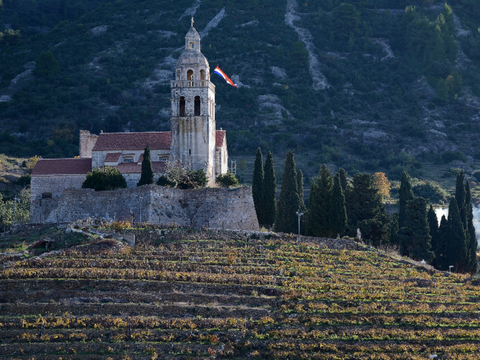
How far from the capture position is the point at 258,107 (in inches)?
4013

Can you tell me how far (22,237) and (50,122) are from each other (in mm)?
53705

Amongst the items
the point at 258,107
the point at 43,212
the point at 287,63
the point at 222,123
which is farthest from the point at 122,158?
the point at 287,63

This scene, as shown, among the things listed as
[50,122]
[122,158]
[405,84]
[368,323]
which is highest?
[405,84]

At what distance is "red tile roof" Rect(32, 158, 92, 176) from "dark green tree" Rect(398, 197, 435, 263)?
24277mm

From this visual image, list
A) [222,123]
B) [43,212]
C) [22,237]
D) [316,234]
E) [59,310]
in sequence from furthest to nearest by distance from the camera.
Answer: [222,123], [43,212], [316,234], [22,237], [59,310]

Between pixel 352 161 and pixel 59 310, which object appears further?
pixel 352 161

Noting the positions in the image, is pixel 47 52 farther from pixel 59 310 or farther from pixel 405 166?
pixel 59 310

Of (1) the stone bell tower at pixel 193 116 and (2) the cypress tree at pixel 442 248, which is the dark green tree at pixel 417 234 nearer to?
(2) the cypress tree at pixel 442 248

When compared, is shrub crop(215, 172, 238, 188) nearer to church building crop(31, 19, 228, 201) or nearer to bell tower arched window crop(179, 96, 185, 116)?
church building crop(31, 19, 228, 201)

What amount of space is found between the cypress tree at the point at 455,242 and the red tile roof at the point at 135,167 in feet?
69.4

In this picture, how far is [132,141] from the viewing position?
56.5m

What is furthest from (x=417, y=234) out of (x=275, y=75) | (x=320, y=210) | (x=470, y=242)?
(x=275, y=75)

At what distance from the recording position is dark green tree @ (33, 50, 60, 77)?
10381cm

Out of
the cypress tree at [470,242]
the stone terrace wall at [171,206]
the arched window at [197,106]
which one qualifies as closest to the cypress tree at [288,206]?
the stone terrace wall at [171,206]
